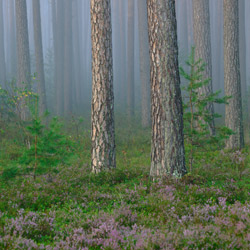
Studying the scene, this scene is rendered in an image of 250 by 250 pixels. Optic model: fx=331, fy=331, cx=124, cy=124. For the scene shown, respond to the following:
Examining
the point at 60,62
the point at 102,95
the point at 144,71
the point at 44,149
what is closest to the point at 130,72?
the point at 144,71

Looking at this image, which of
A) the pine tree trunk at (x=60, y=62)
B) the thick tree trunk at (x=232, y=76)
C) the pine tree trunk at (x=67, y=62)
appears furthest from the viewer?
the pine tree trunk at (x=67, y=62)

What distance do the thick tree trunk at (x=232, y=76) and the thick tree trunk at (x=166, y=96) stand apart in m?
5.47

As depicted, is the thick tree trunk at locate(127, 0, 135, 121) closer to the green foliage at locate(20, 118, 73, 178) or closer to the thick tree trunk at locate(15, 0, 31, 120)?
the thick tree trunk at locate(15, 0, 31, 120)

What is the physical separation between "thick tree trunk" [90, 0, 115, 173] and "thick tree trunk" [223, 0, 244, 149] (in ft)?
17.9

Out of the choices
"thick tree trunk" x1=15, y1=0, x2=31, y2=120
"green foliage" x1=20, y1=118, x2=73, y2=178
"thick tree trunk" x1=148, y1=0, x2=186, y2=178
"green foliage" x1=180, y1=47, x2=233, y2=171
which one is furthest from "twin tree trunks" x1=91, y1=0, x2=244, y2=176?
"thick tree trunk" x1=15, y1=0, x2=31, y2=120

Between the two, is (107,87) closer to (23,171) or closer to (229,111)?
(23,171)

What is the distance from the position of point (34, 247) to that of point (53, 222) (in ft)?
3.64

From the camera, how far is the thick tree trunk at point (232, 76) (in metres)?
12.2

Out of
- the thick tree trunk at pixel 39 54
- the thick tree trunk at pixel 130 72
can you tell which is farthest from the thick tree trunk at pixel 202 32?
the thick tree trunk at pixel 39 54

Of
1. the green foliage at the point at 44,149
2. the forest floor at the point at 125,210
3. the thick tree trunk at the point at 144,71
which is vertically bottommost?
the forest floor at the point at 125,210

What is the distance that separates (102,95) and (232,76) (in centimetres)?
604

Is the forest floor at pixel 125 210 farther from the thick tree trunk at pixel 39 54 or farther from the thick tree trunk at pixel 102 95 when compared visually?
the thick tree trunk at pixel 39 54

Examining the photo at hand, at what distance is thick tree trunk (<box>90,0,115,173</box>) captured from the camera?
8.63 meters

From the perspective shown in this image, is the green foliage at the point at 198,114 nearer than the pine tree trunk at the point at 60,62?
Yes
